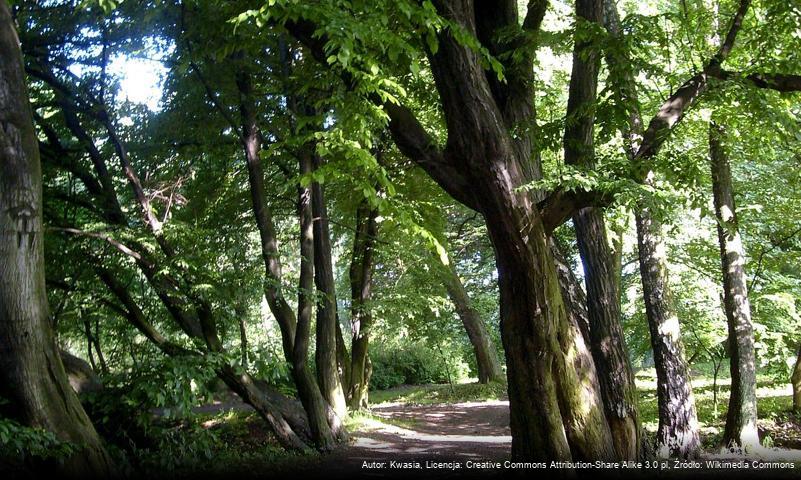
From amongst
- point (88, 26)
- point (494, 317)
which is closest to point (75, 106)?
point (88, 26)

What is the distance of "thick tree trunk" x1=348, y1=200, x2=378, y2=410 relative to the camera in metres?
12.8

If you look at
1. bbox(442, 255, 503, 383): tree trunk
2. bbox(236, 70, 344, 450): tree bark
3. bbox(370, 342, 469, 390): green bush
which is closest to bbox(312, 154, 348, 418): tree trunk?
bbox(236, 70, 344, 450): tree bark

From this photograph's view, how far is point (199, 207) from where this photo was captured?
1080 centimetres

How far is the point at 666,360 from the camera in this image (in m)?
7.95

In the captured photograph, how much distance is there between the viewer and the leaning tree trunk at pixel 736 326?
800cm

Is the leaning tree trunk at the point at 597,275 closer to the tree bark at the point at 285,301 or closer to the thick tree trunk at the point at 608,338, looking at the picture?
the thick tree trunk at the point at 608,338

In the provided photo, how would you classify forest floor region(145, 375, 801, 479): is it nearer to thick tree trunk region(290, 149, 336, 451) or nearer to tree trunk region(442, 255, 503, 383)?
thick tree trunk region(290, 149, 336, 451)

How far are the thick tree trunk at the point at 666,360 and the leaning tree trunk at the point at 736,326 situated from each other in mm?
765

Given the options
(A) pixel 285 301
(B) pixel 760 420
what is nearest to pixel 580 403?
(A) pixel 285 301

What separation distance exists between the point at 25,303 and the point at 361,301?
8354mm

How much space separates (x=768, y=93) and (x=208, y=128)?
295 inches

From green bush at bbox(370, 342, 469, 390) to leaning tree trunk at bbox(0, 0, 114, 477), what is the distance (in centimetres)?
1821

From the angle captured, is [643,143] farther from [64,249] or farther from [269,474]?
[64,249]

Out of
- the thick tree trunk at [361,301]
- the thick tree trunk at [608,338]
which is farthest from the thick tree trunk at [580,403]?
the thick tree trunk at [361,301]
